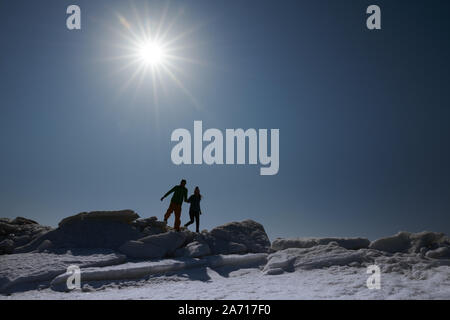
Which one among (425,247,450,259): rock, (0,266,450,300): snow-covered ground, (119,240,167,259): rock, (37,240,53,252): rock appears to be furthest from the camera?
(37,240,53,252): rock

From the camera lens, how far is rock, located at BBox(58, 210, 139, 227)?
50.6 ft

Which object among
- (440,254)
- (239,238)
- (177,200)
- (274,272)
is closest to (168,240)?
(177,200)

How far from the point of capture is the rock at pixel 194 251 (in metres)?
13.6

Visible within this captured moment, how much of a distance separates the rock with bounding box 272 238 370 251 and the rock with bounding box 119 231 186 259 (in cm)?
424

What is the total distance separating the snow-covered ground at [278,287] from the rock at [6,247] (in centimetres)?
530

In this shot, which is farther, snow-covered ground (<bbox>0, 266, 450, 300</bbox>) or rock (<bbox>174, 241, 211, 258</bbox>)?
rock (<bbox>174, 241, 211, 258</bbox>)

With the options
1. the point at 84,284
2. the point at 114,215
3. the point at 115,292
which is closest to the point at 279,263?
the point at 115,292

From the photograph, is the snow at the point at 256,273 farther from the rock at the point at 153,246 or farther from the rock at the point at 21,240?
the rock at the point at 21,240

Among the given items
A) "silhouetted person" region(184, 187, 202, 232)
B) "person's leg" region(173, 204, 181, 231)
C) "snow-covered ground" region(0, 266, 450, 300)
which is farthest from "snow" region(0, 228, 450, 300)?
"silhouetted person" region(184, 187, 202, 232)

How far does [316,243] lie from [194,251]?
5.07 meters

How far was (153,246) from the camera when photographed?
13609mm

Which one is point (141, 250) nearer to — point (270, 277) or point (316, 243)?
point (270, 277)

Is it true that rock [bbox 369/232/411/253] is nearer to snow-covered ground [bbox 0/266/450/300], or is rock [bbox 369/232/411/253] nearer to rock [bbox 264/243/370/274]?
rock [bbox 264/243/370/274]
